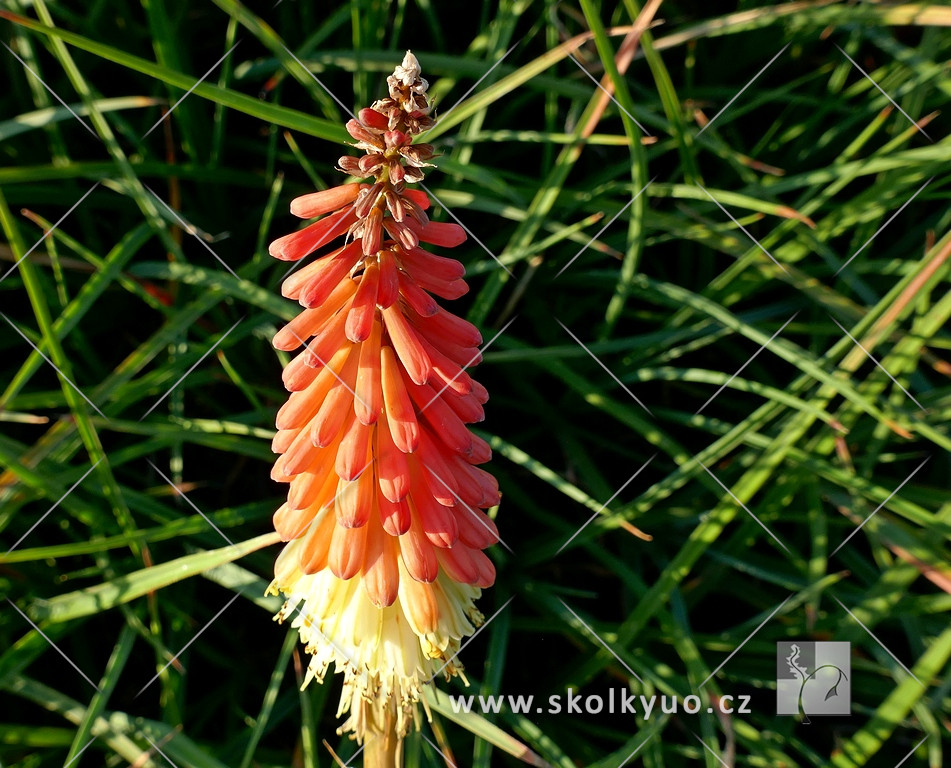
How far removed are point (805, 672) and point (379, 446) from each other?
180cm

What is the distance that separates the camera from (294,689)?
2.61 metres

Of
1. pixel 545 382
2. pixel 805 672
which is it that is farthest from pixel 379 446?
pixel 805 672

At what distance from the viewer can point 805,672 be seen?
8.49 ft

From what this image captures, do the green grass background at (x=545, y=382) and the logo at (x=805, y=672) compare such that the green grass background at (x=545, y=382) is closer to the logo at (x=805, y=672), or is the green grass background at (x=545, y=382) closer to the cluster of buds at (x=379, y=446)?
the logo at (x=805, y=672)

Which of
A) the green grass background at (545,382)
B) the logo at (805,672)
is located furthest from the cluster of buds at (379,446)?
the logo at (805,672)

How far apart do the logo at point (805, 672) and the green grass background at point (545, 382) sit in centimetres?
5

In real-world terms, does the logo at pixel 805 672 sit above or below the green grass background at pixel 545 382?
below

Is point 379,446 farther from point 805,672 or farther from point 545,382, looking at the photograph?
point 805,672

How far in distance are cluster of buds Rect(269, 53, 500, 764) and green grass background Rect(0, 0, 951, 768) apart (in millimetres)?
541

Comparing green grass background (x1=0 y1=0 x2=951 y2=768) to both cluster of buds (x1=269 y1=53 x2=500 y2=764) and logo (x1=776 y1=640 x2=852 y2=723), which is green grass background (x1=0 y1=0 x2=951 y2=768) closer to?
logo (x1=776 y1=640 x2=852 y2=723)

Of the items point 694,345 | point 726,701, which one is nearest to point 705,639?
point 726,701

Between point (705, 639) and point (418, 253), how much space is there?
68.7 inches

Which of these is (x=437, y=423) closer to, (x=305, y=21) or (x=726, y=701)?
(x=726, y=701)

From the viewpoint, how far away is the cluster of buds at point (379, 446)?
1519mm
